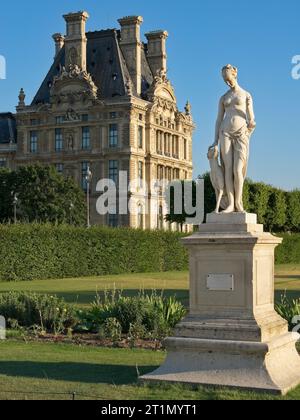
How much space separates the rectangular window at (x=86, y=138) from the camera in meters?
78.8

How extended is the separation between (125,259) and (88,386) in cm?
3434

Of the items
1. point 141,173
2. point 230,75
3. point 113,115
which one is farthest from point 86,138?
point 230,75

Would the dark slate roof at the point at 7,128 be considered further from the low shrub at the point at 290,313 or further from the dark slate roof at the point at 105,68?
the low shrub at the point at 290,313

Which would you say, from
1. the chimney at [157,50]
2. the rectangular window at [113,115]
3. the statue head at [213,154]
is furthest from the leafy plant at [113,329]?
the chimney at [157,50]

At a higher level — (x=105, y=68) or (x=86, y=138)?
(x=105, y=68)

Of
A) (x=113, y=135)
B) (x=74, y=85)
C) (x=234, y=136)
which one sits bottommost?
(x=234, y=136)

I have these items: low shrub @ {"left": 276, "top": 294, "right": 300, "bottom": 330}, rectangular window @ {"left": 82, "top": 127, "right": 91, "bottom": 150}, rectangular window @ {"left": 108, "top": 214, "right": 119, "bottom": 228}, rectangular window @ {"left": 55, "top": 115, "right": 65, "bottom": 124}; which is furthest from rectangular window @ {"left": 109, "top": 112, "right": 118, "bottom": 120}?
low shrub @ {"left": 276, "top": 294, "right": 300, "bottom": 330}

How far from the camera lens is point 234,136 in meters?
9.16

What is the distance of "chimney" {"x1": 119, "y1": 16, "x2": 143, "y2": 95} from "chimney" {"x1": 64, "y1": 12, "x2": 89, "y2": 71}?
411 cm

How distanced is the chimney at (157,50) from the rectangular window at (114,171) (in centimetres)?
1321

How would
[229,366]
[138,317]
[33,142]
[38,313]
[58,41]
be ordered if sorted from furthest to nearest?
[58,41] < [33,142] < [38,313] < [138,317] < [229,366]

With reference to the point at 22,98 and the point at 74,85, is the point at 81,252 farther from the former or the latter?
the point at 22,98

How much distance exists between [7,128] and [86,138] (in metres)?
13.1
